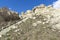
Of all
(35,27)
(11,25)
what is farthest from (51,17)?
(11,25)

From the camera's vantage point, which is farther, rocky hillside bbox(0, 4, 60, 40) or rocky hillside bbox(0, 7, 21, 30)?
rocky hillside bbox(0, 7, 21, 30)

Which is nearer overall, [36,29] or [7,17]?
[36,29]

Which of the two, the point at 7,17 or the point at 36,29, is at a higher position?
the point at 7,17

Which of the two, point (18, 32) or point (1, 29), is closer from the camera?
point (18, 32)

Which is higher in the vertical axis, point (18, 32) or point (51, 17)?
point (51, 17)

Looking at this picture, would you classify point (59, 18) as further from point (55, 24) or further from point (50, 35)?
point (50, 35)

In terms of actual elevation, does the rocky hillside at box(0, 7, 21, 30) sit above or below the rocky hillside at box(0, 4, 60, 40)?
above

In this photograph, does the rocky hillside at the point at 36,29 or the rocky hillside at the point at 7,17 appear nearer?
the rocky hillside at the point at 36,29

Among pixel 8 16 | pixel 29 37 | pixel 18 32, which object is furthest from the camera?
pixel 8 16

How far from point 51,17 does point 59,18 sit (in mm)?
1458

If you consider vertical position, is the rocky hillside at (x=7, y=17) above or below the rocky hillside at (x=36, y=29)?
above

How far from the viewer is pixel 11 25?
26531 millimetres

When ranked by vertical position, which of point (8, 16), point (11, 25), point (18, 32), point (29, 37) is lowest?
point (29, 37)

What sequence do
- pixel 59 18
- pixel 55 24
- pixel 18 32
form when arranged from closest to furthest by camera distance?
1. pixel 18 32
2. pixel 55 24
3. pixel 59 18
